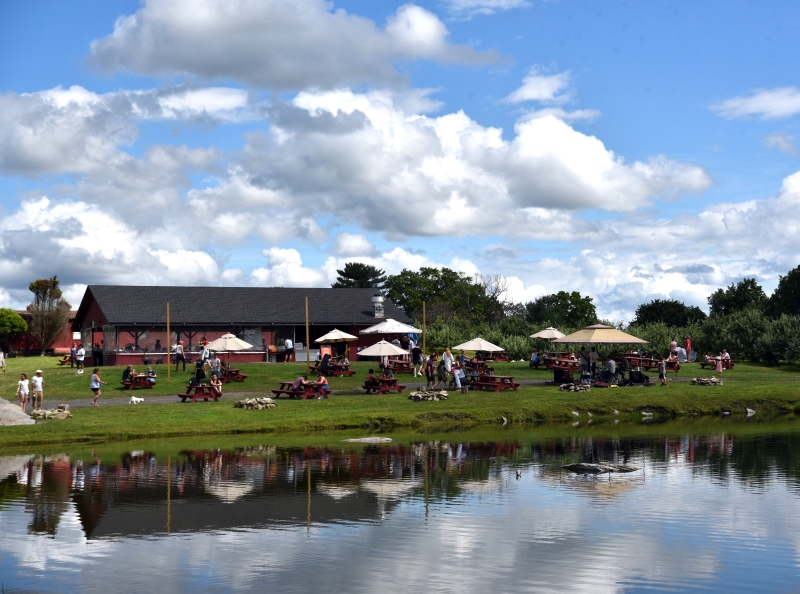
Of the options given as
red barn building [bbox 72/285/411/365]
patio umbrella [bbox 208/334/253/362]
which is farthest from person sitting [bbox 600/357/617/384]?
red barn building [bbox 72/285/411/365]

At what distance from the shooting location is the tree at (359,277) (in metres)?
118

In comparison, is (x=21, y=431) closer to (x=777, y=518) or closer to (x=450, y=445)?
(x=450, y=445)

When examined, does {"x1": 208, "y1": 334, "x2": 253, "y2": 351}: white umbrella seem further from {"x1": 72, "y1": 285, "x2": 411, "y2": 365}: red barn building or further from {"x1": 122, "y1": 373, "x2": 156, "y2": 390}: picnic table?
{"x1": 72, "y1": 285, "x2": 411, "y2": 365}: red barn building

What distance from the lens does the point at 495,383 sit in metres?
39.7

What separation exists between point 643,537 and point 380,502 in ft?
17.5

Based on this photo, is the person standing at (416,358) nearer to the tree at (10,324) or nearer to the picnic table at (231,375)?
the picnic table at (231,375)

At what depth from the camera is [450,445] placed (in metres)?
26.5

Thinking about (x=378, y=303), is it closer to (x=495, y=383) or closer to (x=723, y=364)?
(x=723, y=364)

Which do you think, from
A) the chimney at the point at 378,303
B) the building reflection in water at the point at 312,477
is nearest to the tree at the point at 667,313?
the chimney at the point at 378,303

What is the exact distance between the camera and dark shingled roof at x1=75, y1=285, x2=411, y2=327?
58.2 metres

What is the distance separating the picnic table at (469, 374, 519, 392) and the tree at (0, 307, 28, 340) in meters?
61.5

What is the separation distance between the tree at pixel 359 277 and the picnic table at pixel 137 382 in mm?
75387

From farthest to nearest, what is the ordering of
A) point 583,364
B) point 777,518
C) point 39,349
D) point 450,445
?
point 39,349
point 583,364
point 450,445
point 777,518

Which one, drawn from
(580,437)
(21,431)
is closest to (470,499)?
(580,437)
